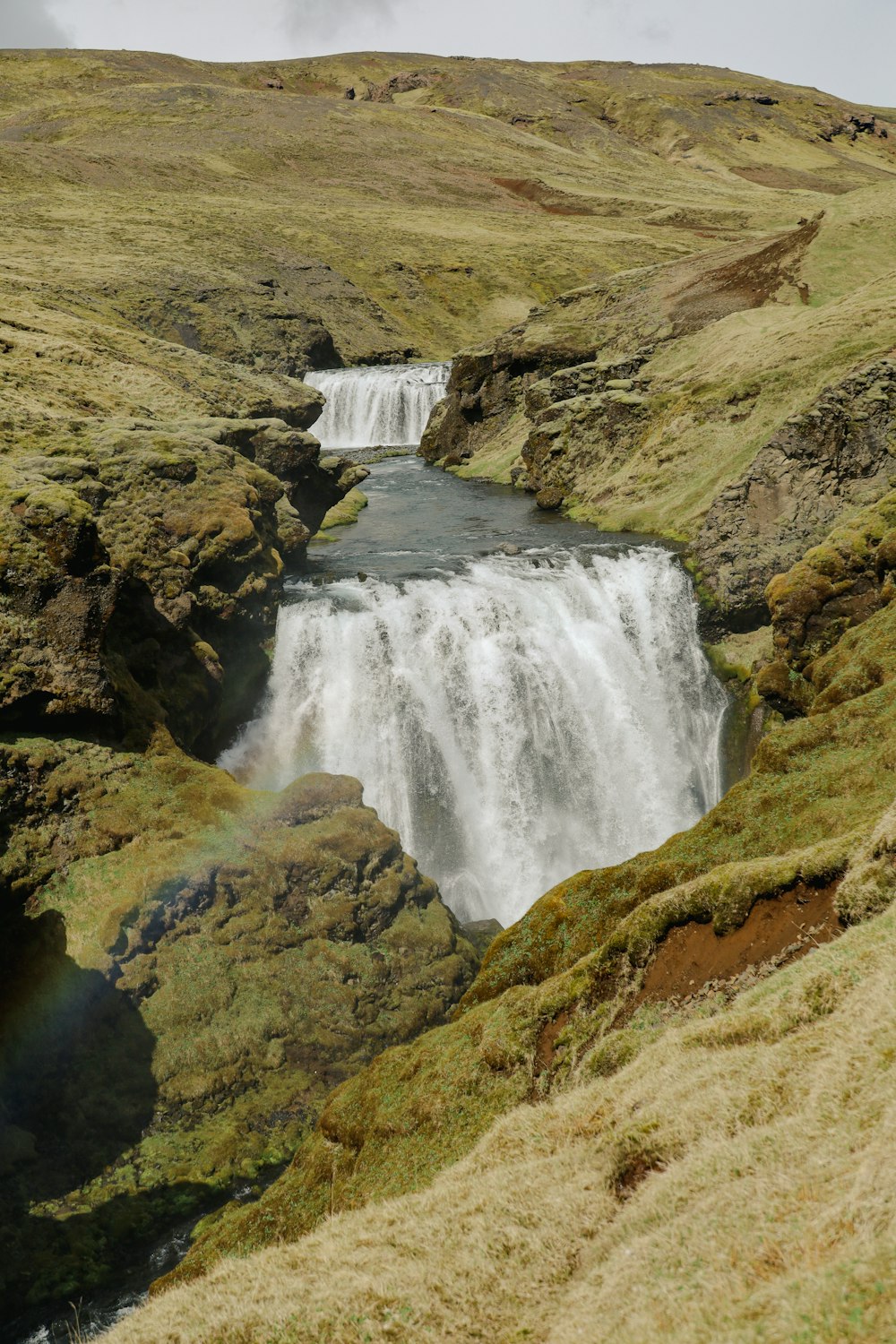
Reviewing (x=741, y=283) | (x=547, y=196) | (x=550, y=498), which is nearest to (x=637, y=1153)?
(x=550, y=498)

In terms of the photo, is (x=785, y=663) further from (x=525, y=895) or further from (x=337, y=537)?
(x=337, y=537)

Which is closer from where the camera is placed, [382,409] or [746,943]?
[746,943]

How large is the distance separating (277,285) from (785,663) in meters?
78.4

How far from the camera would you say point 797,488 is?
31484 millimetres

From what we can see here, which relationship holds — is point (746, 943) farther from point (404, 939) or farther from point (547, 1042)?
point (404, 939)

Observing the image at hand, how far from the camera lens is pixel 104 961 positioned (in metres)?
16.5

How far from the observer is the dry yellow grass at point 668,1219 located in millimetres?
4664

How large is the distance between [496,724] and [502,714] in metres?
0.38

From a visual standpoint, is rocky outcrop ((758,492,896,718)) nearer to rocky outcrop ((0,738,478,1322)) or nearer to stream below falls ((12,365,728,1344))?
stream below falls ((12,365,728,1344))

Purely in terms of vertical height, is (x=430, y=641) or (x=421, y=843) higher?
(x=430, y=641)

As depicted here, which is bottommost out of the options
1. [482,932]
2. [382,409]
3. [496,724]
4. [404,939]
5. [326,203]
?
[482,932]

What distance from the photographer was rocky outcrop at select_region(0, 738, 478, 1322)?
46.2 ft

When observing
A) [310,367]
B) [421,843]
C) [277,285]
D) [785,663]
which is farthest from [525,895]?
[277,285]

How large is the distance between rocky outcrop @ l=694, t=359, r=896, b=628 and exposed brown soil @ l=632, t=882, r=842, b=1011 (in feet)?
68.8
